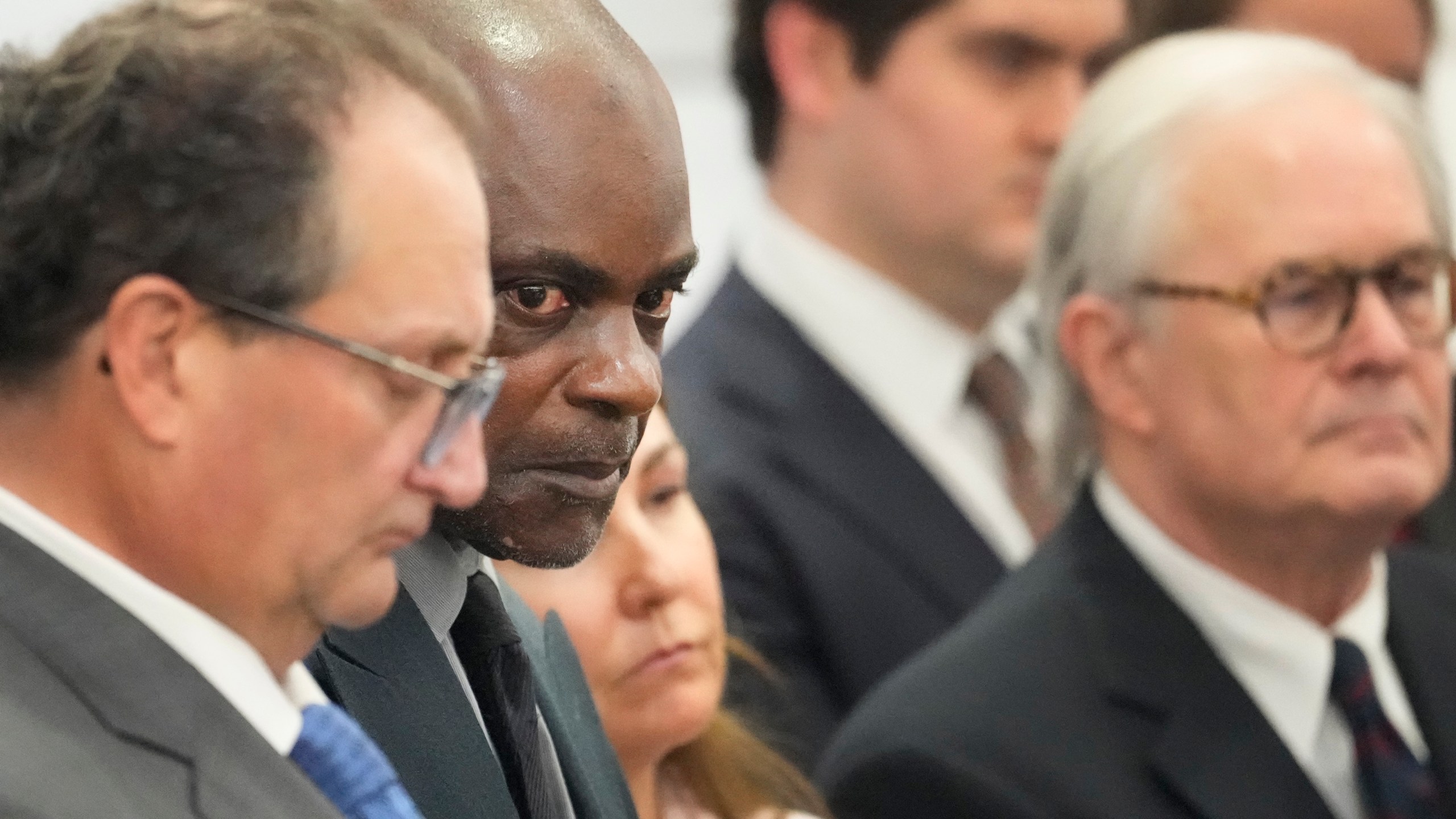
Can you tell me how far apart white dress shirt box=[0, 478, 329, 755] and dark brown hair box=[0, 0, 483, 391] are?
3.1 inches

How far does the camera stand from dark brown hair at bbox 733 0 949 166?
3.14 metres

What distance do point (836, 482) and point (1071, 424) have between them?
45 centimetres

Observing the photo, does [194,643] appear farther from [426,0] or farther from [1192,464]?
[1192,464]

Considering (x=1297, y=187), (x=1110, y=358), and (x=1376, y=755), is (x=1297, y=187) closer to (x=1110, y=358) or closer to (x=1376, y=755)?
(x=1110, y=358)

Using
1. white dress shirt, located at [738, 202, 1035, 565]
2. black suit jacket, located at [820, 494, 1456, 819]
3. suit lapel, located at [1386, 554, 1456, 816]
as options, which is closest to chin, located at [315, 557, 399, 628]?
black suit jacket, located at [820, 494, 1456, 819]

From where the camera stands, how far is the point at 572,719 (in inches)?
62.5

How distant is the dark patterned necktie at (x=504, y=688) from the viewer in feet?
4.67

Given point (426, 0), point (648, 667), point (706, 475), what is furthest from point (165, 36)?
point (706, 475)

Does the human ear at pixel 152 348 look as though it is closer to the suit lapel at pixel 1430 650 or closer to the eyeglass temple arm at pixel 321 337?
the eyeglass temple arm at pixel 321 337

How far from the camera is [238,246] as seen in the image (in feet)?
3.48

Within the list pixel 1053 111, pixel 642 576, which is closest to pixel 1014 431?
pixel 1053 111

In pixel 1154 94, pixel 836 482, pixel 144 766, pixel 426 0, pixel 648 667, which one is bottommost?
pixel 836 482

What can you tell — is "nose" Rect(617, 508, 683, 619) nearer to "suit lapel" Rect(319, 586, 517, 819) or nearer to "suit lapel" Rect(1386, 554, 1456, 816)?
"suit lapel" Rect(319, 586, 517, 819)

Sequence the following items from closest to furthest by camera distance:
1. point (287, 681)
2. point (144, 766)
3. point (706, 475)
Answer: point (144, 766) → point (287, 681) → point (706, 475)
